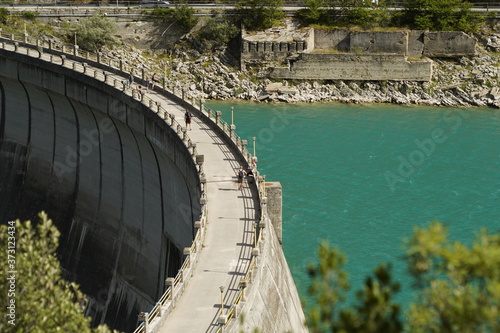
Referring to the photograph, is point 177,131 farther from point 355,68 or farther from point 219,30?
point 219,30

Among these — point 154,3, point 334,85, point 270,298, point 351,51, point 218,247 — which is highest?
point 154,3

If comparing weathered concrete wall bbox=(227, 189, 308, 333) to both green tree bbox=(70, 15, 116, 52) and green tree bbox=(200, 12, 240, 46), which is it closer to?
green tree bbox=(200, 12, 240, 46)

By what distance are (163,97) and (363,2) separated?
51.5 meters

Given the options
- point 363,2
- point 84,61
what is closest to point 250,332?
point 84,61

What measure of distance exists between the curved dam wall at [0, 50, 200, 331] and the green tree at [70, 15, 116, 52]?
117ft

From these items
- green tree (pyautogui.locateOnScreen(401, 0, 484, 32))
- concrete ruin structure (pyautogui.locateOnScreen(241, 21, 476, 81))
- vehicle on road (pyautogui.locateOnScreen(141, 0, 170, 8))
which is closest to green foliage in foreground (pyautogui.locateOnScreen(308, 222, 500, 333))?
concrete ruin structure (pyautogui.locateOnScreen(241, 21, 476, 81))

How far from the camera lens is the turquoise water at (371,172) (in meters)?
46.3

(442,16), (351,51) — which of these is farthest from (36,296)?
(442,16)

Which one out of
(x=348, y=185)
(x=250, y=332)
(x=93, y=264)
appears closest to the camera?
(x=250, y=332)

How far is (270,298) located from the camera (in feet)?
87.6

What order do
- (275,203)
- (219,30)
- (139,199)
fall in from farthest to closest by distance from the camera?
(219,30) < (139,199) < (275,203)

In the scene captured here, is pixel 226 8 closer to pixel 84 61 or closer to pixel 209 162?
pixel 84 61

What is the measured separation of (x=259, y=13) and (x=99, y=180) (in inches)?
1986

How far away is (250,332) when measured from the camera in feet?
78.4
